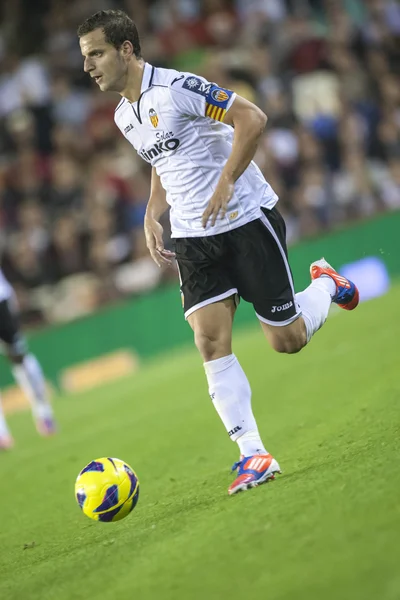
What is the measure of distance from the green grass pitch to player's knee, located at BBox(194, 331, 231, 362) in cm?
80

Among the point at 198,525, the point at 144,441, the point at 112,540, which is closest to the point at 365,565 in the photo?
the point at 198,525

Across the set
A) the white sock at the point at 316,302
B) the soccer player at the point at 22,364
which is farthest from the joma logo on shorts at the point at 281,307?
the soccer player at the point at 22,364

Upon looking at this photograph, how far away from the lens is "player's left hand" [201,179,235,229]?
5.62 meters

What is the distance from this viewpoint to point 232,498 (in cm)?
554

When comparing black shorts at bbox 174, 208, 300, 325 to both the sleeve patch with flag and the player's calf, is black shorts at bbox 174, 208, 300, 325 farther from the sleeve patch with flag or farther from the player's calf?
the sleeve patch with flag

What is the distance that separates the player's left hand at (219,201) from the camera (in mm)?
5617

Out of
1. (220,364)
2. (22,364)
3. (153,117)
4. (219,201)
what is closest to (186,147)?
(153,117)

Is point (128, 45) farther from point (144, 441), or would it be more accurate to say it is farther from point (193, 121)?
point (144, 441)

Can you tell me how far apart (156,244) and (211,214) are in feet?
3.26

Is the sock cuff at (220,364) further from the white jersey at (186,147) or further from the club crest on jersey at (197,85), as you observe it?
the club crest on jersey at (197,85)

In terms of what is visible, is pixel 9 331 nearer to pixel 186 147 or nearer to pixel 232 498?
pixel 186 147

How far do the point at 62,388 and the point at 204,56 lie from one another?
7027 millimetres

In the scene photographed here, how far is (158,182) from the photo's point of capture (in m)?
6.69

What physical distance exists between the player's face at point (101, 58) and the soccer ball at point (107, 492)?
2197mm
